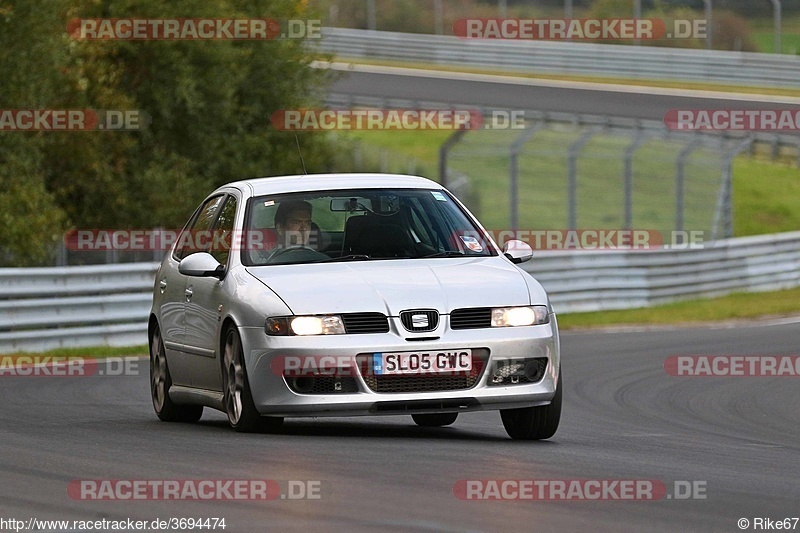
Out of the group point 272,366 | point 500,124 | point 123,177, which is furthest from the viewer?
point 500,124

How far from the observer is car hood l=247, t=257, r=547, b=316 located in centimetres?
902

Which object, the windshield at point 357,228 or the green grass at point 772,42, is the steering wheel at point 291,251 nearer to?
the windshield at point 357,228

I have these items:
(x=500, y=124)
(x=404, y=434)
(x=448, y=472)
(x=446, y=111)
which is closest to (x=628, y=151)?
(x=500, y=124)

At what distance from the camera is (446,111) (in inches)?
1528

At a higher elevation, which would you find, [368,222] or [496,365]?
[368,222]

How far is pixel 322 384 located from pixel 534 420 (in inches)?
51.2

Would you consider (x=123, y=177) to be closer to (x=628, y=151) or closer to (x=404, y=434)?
(x=628, y=151)

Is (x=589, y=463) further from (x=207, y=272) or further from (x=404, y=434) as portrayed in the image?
(x=207, y=272)

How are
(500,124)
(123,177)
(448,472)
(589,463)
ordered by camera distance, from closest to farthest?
1. (448,472)
2. (589,463)
3. (123,177)
4. (500,124)

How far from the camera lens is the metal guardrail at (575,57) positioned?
141 ft

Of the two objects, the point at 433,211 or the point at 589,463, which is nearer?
the point at 589,463

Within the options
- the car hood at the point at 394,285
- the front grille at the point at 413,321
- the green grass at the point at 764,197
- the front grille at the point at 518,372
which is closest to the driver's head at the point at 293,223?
the car hood at the point at 394,285

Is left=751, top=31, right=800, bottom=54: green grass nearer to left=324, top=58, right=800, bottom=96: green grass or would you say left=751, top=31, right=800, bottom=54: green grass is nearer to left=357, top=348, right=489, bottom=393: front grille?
left=324, top=58, right=800, bottom=96: green grass

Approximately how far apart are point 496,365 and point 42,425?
2.93 meters
